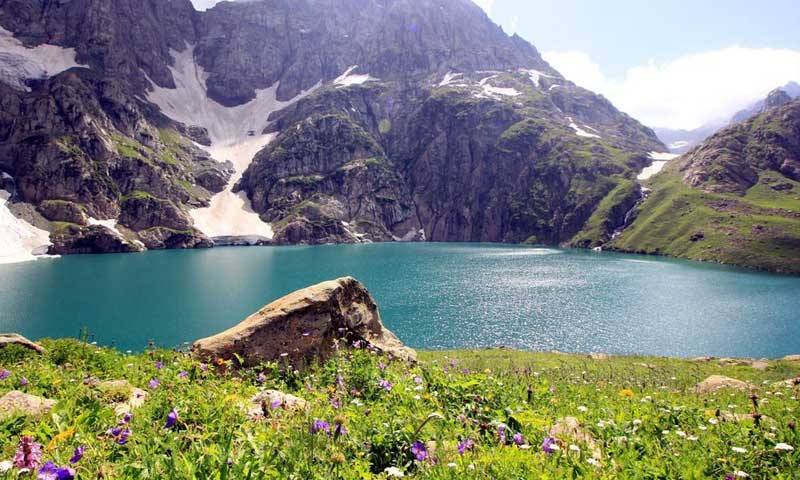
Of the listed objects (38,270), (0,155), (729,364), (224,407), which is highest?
(0,155)

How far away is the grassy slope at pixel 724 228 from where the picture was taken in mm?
131250

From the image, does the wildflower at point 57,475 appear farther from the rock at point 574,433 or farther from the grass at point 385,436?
the rock at point 574,433

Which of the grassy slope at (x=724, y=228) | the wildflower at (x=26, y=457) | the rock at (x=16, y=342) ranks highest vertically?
the grassy slope at (x=724, y=228)

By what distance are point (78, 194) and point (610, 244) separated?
26245cm

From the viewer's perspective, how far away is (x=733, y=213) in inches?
6289

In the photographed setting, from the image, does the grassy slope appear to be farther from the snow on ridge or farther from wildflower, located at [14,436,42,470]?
the snow on ridge

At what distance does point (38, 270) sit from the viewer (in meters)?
109

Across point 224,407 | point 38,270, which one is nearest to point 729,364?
point 224,407

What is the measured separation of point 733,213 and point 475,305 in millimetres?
154717

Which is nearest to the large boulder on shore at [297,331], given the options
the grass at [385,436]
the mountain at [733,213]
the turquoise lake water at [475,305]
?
the grass at [385,436]

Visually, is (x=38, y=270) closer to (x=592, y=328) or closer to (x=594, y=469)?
(x=592, y=328)

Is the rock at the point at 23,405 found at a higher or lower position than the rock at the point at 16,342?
higher

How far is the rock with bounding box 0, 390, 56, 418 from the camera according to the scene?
6.10 meters

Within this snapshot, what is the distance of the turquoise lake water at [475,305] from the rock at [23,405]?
40311mm
